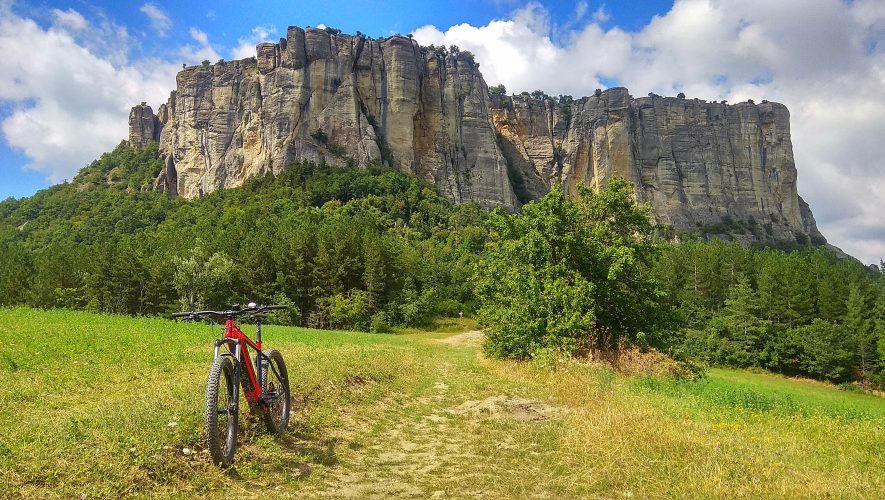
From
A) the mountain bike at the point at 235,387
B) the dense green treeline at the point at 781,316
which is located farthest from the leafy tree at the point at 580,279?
the dense green treeline at the point at 781,316

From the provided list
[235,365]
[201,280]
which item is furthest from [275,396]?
[201,280]

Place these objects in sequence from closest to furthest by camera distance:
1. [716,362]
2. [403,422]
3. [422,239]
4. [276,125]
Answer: [403,422], [716,362], [422,239], [276,125]

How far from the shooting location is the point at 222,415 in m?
5.68

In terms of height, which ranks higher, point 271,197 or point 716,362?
point 271,197

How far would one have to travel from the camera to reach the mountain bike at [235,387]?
5141 mm

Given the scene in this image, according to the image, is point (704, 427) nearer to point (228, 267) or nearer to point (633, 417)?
point (633, 417)

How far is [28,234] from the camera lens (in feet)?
303

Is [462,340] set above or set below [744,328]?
below

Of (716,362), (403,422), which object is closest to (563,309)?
(403,422)

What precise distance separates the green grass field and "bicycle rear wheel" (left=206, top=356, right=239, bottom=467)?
183 millimetres

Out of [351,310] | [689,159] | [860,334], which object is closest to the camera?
[860,334]

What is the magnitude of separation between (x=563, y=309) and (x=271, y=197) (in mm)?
81595

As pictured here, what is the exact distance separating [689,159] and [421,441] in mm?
151743

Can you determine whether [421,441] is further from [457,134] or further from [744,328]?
[457,134]
